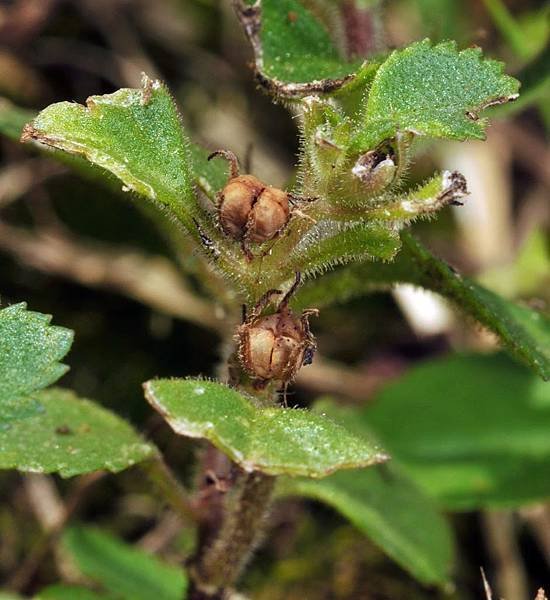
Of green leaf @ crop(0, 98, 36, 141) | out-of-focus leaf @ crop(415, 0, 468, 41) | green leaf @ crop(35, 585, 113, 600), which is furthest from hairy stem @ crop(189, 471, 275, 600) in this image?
out-of-focus leaf @ crop(415, 0, 468, 41)

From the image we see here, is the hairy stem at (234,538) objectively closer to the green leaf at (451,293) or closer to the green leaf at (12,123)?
the green leaf at (451,293)

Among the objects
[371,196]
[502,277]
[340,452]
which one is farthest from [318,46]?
[502,277]

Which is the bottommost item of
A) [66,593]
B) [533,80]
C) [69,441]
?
[66,593]

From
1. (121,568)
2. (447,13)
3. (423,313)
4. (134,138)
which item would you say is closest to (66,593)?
(121,568)

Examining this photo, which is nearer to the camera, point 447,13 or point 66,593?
point 66,593

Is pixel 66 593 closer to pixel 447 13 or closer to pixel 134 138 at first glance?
pixel 134 138

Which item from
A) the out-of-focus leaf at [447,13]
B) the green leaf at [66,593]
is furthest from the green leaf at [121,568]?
the out-of-focus leaf at [447,13]
